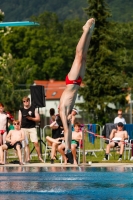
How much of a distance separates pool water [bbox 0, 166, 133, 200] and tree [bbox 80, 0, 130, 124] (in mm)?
36997

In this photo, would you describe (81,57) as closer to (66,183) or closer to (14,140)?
(66,183)

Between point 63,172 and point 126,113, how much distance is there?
37623 millimetres

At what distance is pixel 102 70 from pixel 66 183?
42897 millimetres

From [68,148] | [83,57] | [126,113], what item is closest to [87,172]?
[68,148]

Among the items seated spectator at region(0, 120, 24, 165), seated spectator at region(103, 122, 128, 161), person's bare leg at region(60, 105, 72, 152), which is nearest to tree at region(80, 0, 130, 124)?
seated spectator at region(103, 122, 128, 161)

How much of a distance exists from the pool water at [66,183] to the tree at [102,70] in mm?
36997

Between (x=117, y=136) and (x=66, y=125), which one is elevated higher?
(x=66, y=125)

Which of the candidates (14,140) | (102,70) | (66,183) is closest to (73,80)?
(66,183)

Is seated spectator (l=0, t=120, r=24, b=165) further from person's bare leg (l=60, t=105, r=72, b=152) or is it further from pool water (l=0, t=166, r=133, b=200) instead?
person's bare leg (l=60, t=105, r=72, b=152)

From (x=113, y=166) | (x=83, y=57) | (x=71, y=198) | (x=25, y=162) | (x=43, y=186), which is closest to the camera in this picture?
(x=71, y=198)

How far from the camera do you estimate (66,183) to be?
13289 millimetres

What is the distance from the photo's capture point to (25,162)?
20328 millimetres

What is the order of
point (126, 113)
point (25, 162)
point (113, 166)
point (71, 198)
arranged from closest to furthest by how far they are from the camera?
point (71, 198), point (113, 166), point (25, 162), point (126, 113)

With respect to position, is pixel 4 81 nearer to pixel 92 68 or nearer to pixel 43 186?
pixel 92 68
